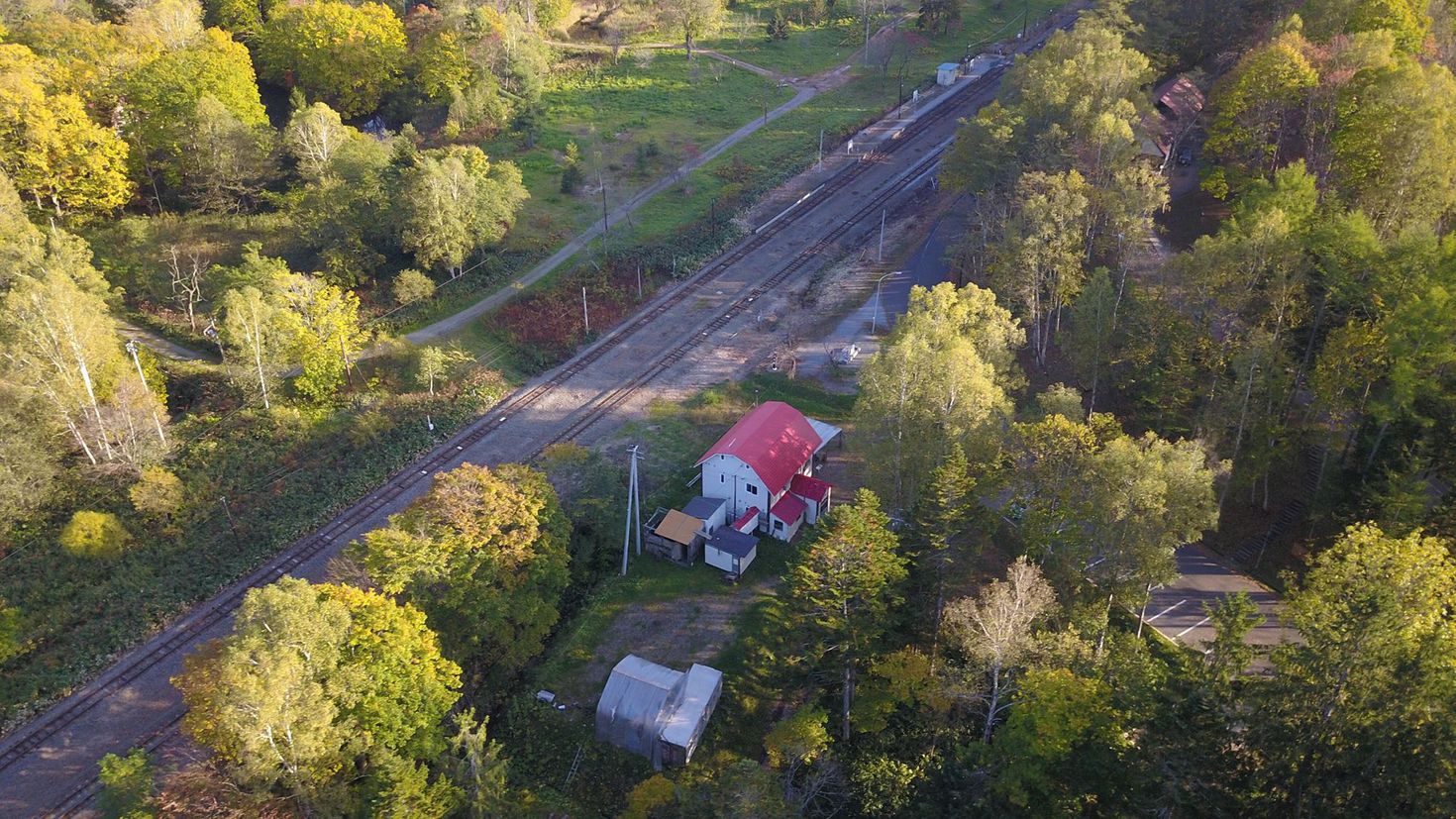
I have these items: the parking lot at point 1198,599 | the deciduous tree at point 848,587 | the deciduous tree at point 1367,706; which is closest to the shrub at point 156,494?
the deciduous tree at point 848,587

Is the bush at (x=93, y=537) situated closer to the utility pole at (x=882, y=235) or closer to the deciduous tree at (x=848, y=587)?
the deciduous tree at (x=848, y=587)

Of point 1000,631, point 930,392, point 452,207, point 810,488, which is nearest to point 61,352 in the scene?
point 452,207

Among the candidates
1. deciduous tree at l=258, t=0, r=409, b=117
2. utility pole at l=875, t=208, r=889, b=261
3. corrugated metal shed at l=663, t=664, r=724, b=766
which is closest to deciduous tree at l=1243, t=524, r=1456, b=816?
corrugated metal shed at l=663, t=664, r=724, b=766

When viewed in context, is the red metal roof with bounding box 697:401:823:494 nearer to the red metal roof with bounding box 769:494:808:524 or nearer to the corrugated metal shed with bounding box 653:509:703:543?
the red metal roof with bounding box 769:494:808:524

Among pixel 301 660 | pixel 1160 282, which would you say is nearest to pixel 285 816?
pixel 301 660

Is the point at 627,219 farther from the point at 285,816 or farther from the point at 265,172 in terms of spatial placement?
the point at 285,816

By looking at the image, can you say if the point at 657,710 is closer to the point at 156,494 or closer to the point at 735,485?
the point at 735,485
